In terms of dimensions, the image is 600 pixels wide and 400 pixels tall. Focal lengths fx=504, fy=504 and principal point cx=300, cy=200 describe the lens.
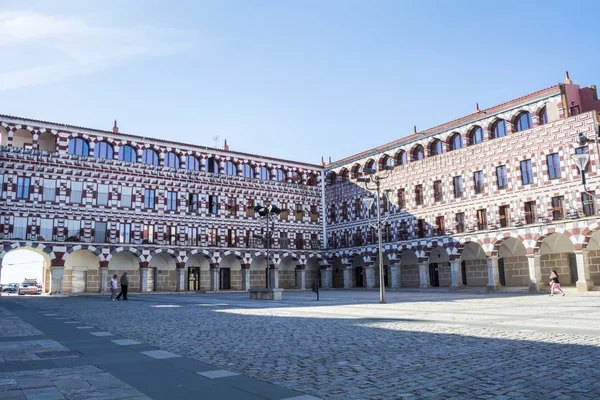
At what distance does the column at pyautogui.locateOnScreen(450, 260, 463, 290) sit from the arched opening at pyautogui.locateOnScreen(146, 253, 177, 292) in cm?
2363

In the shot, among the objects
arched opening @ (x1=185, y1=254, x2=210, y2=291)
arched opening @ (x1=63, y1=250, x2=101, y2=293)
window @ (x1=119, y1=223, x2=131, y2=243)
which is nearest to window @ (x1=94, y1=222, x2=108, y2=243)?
window @ (x1=119, y1=223, x2=131, y2=243)

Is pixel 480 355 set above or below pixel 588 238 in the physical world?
below

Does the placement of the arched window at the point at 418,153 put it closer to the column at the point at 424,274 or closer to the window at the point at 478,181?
the window at the point at 478,181

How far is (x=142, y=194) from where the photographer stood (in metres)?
42.9

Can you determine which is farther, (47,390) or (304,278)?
(304,278)

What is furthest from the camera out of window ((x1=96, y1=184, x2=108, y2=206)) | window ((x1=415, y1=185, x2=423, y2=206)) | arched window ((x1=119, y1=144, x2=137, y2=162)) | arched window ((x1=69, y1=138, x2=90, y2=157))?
arched window ((x1=119, y1=144, x2=137, y2=162))

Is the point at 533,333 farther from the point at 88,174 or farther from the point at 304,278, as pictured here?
the point at 304,278

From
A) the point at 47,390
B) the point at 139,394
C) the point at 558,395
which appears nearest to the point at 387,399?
the point at 558,395

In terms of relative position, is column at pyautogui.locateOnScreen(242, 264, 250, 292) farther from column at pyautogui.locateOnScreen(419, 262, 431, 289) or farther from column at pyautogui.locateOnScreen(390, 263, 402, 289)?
column at pyautogui.locateOnScreen(419, 262, 431, 289)

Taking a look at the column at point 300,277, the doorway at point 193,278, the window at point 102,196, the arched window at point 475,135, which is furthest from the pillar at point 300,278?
the arched window at point 475,135

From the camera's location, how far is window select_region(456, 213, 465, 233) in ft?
126

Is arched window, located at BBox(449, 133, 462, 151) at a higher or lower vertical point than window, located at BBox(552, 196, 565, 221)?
higher

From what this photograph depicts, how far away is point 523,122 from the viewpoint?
115 feet

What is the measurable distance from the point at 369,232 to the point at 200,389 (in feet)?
138
